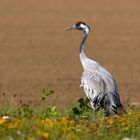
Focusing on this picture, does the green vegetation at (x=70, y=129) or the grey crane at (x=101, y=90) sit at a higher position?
the grey crane at (x=101, y=90)

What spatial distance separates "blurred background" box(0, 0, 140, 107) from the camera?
692 inches

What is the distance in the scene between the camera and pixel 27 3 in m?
33.7

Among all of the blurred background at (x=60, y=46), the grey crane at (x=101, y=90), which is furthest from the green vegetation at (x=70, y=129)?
the blurred background at (x=60, y=46)

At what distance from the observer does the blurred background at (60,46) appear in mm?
17578

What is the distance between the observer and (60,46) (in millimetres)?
24312

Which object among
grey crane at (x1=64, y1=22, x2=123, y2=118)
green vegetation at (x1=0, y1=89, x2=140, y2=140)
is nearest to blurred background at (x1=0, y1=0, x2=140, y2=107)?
grey crane at (x1=64, y1=22, x2=123, y2=118)

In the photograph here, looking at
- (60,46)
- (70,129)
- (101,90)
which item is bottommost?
(70,129)

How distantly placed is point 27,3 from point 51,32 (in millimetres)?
7017

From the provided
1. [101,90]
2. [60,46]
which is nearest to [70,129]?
[101,90]

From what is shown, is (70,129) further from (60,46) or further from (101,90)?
(60,46)

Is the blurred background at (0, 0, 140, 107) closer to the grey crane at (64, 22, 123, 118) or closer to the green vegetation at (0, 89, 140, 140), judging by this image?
the grey crane at (64, 22, 123, 118)

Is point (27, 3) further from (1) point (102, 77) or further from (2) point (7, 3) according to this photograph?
(1) point (102, 77)

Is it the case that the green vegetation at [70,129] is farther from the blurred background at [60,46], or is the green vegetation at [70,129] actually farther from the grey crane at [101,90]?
the blurred background at [60,46]

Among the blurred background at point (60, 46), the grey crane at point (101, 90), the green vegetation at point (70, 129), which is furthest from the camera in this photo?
the blurred background at point (60, 46)
